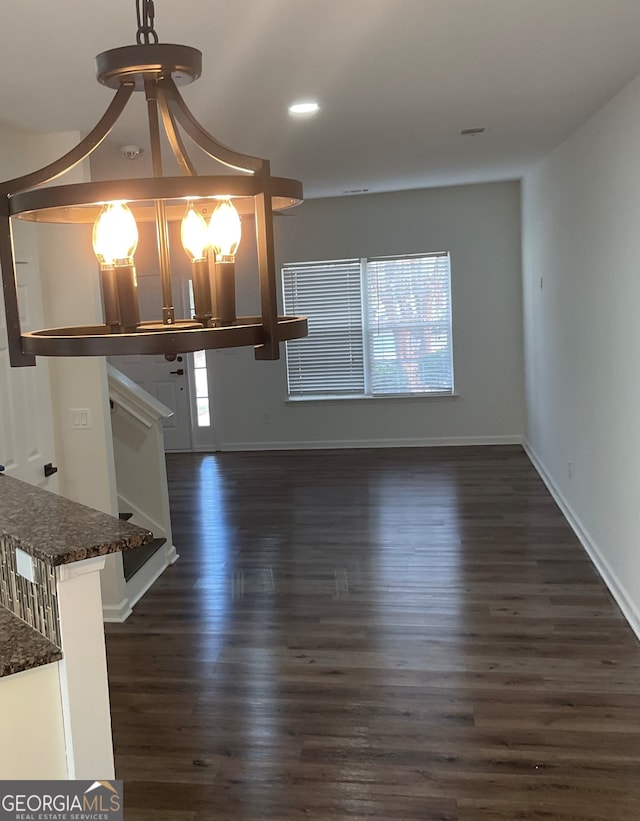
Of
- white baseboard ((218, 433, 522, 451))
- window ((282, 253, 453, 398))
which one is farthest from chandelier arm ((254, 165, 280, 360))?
white baseboard ((218, 433, 522, 451))

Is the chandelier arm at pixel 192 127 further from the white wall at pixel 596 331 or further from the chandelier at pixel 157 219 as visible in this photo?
the white wall at pixel 596 331

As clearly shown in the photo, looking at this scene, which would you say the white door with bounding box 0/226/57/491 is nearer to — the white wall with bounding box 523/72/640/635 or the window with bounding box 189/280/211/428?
the white wall with bounding box 523/72/640/635

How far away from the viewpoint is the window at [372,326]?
7934 mm

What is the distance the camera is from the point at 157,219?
1.40 m

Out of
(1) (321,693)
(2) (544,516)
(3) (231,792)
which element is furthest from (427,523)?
(3) (231,792)

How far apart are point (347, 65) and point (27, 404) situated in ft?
7.28

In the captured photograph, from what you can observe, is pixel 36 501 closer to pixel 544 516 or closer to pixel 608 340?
pixel 608 340

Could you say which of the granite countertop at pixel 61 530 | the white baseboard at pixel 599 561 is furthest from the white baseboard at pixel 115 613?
the white baseboard at pixel 599 561

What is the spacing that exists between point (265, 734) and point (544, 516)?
3.11m

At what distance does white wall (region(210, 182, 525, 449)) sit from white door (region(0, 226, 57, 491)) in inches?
159

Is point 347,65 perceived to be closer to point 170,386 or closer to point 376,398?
point 376,398

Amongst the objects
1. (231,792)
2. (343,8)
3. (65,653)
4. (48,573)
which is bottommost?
(231,792)

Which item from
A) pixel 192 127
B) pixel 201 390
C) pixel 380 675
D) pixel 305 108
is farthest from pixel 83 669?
pixel 201 390

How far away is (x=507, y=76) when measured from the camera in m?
3.23
